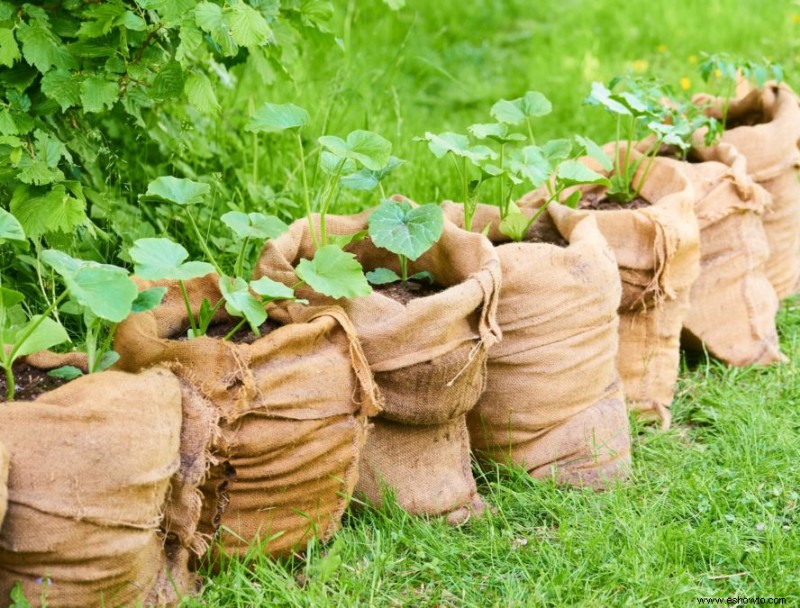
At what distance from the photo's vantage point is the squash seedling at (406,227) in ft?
7.14

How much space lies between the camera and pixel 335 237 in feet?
7.56

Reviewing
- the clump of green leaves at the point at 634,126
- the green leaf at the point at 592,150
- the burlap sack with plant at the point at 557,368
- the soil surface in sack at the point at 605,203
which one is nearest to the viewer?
the burlap sack with plant at the point at 557,368

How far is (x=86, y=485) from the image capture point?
1.68 m

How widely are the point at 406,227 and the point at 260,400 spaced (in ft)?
1.78

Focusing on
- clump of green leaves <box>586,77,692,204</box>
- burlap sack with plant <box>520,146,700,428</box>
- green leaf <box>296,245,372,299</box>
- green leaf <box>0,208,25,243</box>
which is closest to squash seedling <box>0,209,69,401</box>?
green leaf <box>0,208,25,243</box>

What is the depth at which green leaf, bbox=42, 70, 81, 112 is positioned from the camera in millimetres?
2262

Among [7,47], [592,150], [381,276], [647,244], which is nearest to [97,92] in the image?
[7,47]

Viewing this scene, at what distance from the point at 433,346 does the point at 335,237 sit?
1.22 feet

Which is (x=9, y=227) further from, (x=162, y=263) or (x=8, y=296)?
(x=162, y=263)

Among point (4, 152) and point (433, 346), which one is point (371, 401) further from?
point (4, 152)

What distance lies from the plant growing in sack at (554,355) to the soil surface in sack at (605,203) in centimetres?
42

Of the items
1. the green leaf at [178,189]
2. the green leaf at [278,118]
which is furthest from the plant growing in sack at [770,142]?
Result: the green leaf at [178,189]

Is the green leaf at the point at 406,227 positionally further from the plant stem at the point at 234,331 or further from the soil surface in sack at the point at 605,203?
the soil surface in sack at the point at 605,203

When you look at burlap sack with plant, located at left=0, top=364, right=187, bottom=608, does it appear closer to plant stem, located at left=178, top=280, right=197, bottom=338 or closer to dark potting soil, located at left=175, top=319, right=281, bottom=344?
plant stem, located at left=178, top=280, right=197, bottom=338
